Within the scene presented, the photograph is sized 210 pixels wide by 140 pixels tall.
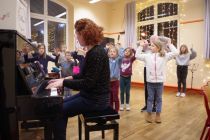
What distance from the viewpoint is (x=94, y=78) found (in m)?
1.80

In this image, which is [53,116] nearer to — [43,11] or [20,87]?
[20,87]

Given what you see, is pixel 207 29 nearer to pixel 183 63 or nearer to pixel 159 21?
pixel 183 63

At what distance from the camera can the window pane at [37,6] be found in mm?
7066

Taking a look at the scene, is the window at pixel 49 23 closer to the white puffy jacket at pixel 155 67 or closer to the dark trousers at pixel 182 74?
the dark trousers at pixel 182 74

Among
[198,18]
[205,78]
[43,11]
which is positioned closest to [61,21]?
[43,11]

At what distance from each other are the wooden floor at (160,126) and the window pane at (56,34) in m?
4.16

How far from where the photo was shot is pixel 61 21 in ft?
25.8

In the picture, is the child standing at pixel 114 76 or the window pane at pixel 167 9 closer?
the child standing at pixel 114 76

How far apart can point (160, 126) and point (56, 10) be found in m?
5.92

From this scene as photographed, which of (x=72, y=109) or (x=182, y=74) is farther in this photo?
(x=182, y=74)

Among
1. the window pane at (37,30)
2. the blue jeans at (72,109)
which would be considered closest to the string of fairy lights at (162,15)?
the window pane at (37,30)

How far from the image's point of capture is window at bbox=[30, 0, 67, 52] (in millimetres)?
7164

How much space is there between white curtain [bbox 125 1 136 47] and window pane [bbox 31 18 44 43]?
3173 mm

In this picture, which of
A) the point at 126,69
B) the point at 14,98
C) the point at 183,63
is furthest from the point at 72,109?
the point at 183,63
